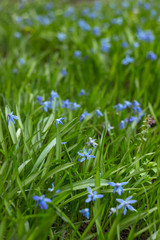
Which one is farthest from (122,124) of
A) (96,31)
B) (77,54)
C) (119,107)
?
(96,31)

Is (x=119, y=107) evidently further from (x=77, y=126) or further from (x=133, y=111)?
(x=77, y=126)

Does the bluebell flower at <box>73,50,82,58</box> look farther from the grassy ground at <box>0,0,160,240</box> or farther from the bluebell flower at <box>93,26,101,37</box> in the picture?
the bluebell flower at <box>93,26,101,37</box>

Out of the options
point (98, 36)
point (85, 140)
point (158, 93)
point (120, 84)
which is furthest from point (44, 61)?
point (85, 140)

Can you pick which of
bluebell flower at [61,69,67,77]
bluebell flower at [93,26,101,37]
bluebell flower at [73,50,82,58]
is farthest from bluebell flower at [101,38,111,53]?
bluebell flower at [61,69,67,77]

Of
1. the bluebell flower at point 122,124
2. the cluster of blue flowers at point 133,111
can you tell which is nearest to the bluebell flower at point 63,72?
the cluster of blue flowers at point 133,111

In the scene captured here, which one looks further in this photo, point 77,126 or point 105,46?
point 105,46

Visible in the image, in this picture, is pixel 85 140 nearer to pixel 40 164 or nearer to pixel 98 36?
pixel 40 164

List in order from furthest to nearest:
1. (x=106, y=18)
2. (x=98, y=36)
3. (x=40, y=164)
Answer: (x=106, y=18), (x=98, y=36), (x=40, y=164)

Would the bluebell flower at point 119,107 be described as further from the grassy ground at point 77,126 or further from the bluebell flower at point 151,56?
the bluebell flower at point 151,56

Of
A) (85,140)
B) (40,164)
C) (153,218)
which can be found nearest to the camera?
(153,218)
